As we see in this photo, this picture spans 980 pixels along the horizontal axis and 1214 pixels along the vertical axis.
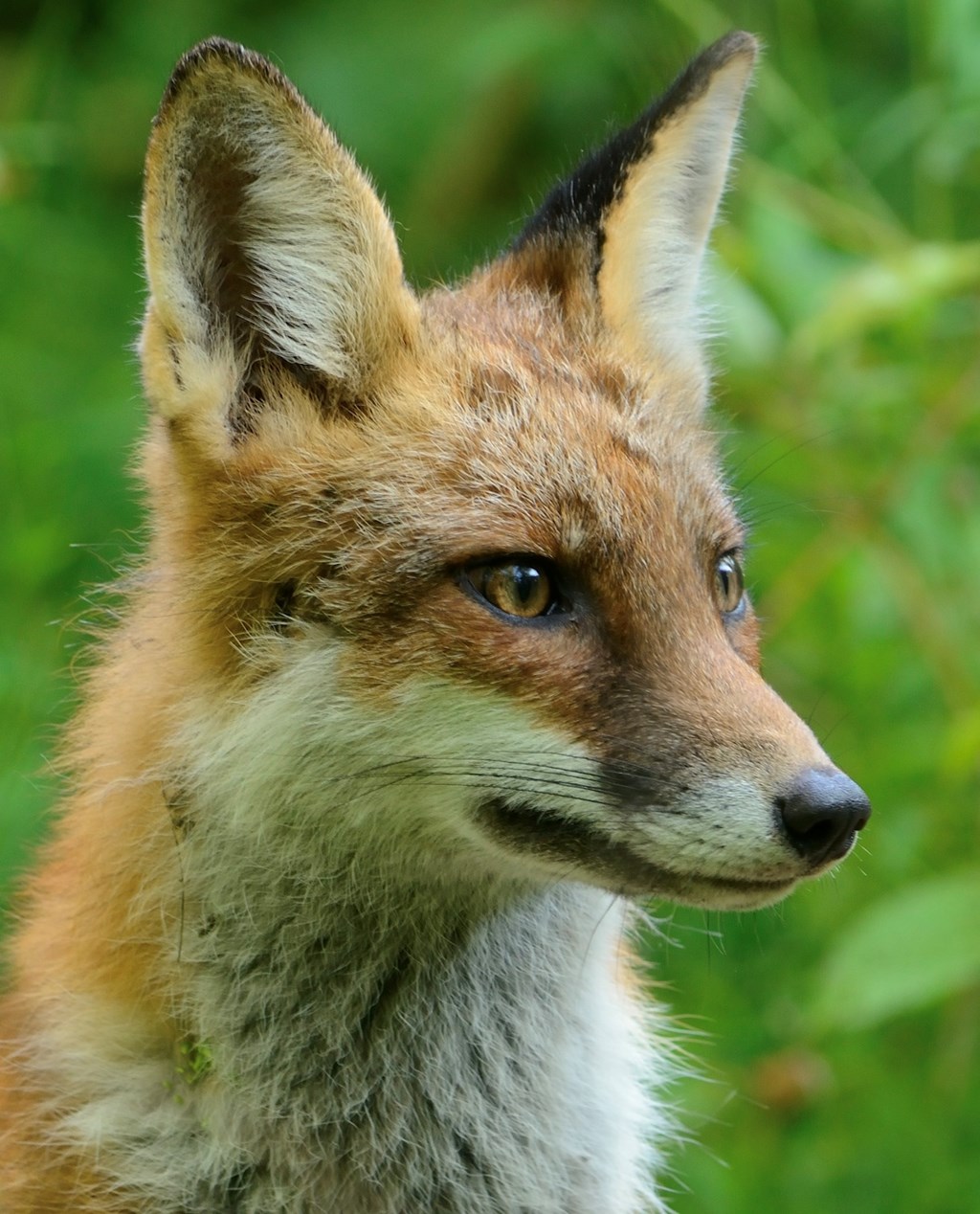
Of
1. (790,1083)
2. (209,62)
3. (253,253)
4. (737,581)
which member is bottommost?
(790,1083)

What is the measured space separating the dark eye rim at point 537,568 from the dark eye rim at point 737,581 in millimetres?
465

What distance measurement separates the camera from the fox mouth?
353 centimetres

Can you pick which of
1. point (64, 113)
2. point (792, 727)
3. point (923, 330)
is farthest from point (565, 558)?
point (64, 113)

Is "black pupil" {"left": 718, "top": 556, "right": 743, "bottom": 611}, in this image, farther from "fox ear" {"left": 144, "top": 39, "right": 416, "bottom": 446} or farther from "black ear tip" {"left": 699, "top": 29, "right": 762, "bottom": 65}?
"black ear tip" {"left": 699, "top": 29, "right": 762, "bottom": 65}

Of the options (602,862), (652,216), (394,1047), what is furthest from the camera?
(652,216)

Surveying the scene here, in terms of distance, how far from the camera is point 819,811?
338 cm

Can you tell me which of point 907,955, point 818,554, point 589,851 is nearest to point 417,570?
point 589,851

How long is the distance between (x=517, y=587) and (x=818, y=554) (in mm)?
2938

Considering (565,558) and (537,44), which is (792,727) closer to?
(565,558)

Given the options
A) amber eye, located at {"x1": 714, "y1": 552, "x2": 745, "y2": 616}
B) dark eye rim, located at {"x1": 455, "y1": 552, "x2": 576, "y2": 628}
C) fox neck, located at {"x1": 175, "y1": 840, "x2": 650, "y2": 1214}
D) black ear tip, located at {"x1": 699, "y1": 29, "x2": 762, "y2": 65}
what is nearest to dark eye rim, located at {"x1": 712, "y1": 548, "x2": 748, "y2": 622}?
amber eye, located at {"x1": 714, "y1": 552, "x2": 745, "y2": 616}

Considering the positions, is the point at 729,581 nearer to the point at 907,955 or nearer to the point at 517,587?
the point at 517,587

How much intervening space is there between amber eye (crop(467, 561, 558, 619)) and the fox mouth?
0.45m

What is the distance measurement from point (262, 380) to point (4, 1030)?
6.15ft

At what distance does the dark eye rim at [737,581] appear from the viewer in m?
4.09
